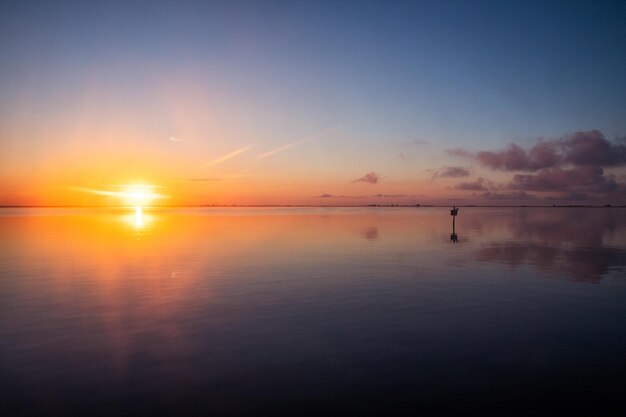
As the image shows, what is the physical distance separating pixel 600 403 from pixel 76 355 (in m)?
15.1

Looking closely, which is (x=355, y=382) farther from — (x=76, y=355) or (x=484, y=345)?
(x=76, y=355)

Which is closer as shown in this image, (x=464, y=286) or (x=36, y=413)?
(x=36, y=413)

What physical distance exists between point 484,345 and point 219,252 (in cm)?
3029

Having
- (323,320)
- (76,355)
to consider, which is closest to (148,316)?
(76,355)

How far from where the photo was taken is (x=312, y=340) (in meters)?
14.2

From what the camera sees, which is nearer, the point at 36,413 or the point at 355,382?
the point at 36,413

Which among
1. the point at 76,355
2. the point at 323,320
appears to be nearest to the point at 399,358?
the point at 323,320

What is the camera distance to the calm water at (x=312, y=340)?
1017 centimetres

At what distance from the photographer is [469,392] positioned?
1042cm

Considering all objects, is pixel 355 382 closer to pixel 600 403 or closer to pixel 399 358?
pixel 399 358

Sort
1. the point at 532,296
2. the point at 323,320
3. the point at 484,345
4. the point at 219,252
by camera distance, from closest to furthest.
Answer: the point at 484,345 < the point at 323,320 < the point at 532,296 < the point at 219,252

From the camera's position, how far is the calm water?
10172 millimetres

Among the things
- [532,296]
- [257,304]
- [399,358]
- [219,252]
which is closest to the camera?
[399,358]

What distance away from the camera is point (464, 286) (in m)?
23.2
